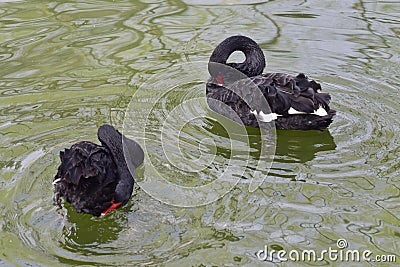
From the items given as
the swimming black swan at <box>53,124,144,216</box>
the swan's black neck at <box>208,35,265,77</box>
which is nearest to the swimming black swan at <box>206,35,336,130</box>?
the swan's black neck at <box>208,35,265,77</box>

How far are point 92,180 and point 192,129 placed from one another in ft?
4.82

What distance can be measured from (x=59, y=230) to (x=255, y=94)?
1.92m

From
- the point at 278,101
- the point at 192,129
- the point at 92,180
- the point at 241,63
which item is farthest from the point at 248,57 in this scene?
the point at 92,180

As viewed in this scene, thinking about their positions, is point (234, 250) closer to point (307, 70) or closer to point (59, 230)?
point (59, 230)

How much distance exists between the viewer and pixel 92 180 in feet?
12.3

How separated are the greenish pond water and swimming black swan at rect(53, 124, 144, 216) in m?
0.15

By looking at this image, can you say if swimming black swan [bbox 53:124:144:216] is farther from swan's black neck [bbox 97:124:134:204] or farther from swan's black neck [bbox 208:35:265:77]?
swan's black neck [bbox 208:35:265:77]

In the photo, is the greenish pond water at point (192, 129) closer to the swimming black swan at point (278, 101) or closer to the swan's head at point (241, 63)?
the swimming black swan at point (278, 101)

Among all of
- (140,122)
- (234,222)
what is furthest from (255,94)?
(234,222)

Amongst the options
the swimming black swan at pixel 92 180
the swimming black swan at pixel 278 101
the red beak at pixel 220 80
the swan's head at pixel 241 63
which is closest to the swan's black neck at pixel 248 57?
the swan's head at pixel 241 63

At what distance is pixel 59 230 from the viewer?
3832 mm

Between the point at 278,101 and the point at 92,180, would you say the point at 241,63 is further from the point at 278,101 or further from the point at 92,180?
the point at 92,180

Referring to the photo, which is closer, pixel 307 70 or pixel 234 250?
pixel 234 250

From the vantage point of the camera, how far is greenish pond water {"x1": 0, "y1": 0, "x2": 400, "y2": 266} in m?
3.70
